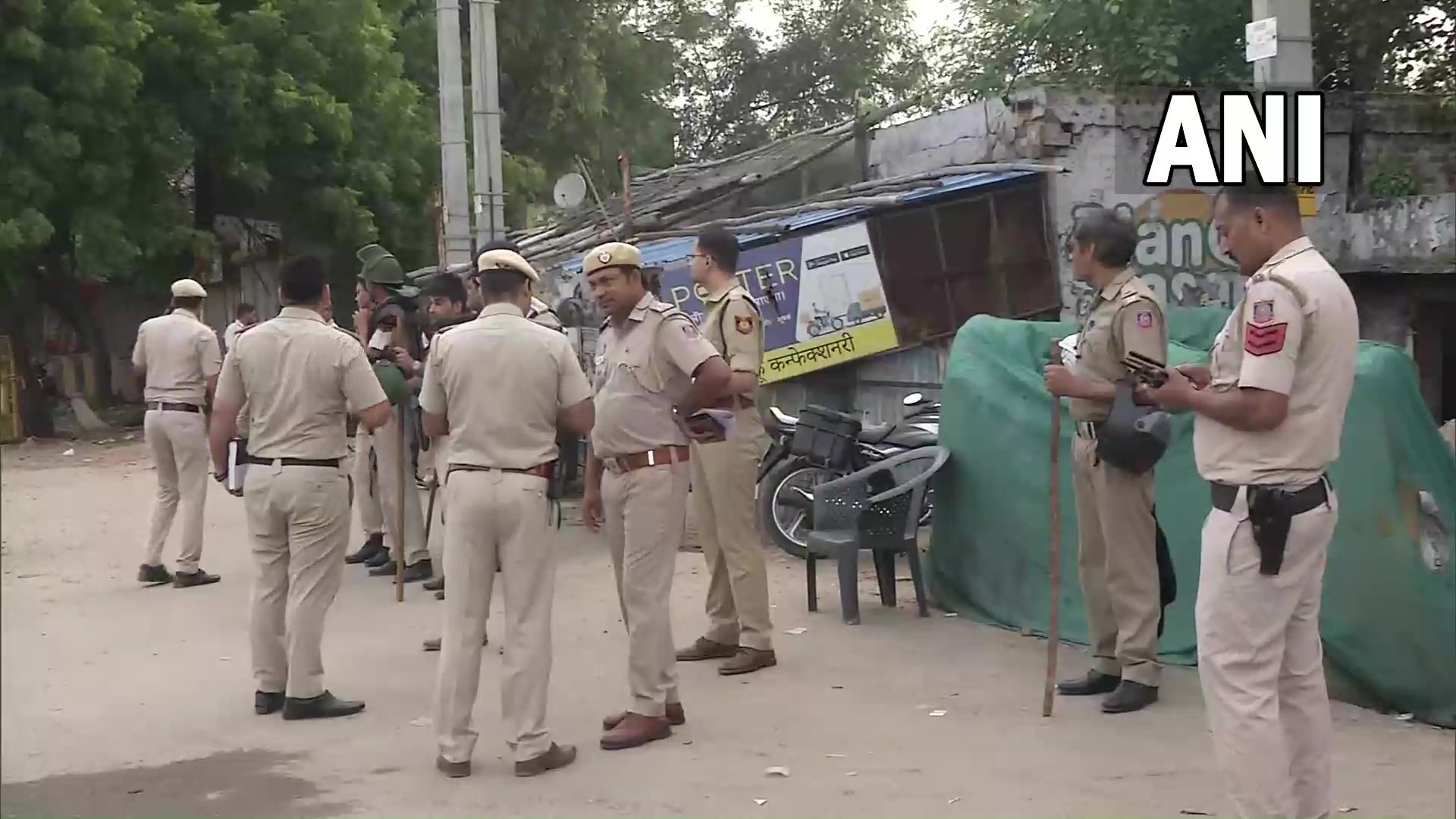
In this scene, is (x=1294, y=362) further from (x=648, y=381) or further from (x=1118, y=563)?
(x=648, y=381)

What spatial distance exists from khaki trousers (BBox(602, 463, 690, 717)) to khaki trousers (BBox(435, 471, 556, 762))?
1.38 ft

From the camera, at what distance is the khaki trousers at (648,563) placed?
5.52 metres

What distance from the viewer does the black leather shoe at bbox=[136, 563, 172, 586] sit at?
922cm

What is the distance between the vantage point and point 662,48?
29.3 meters

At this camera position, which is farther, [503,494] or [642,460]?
[642,460]

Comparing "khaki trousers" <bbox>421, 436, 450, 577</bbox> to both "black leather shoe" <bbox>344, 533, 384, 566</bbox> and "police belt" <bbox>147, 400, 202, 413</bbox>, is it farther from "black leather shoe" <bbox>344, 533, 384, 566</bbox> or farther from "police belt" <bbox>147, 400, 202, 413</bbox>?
"police belt" <bbox>147, 400, 202, 413</bbox>

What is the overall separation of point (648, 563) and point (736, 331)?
136 cm

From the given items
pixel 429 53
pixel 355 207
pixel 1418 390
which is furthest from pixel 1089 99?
pixel 429 53

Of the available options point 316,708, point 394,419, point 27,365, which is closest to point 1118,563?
point 316,708

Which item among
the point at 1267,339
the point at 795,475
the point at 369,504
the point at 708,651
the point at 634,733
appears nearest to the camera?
the point at 1267,339

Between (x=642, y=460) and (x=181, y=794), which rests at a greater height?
(x=642, y=460)

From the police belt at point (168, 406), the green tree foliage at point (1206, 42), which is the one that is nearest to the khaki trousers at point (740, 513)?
the police belt at point (168, 406)

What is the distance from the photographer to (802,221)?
12.2 meters

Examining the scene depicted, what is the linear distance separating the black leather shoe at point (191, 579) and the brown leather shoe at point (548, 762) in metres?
4.62
